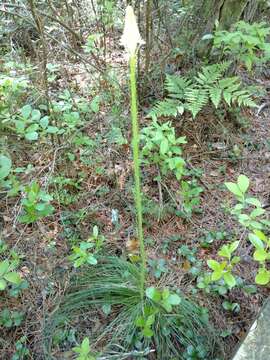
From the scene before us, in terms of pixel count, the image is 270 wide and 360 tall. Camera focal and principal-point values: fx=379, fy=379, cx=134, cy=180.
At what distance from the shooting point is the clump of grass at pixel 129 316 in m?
1.76

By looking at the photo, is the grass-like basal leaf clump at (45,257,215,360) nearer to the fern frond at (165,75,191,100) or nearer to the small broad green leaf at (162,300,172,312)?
the small broad green leaf at (162,300,172,312)

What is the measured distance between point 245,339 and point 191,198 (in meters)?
1.15

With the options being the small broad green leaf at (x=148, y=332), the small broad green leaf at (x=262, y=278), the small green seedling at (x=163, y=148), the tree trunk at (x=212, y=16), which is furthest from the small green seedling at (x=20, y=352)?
the tree trunk at (x=212, y=16)

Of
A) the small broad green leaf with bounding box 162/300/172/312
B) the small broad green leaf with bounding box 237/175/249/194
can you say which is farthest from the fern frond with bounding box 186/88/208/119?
the small broad green leaf with bounding box 162/300/172/312

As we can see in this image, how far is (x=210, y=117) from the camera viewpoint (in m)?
2.91

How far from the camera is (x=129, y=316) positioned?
1.83m

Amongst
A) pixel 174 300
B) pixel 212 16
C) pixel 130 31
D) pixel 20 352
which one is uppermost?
pixel 130 31

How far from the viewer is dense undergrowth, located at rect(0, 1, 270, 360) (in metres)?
1.79

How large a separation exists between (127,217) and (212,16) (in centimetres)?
162

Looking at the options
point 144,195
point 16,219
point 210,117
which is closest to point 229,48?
point 210,117

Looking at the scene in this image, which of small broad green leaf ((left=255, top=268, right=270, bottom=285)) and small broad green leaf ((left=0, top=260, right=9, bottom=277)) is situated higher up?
small broad green leaf ((left=255, top=268, right=270, bottom=285))

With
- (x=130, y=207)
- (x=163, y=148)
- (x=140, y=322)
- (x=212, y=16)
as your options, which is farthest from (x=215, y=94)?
(x=140, y=322)

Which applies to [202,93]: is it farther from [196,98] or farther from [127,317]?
[127,317]

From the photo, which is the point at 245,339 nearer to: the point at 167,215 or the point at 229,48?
the point at 167,215
